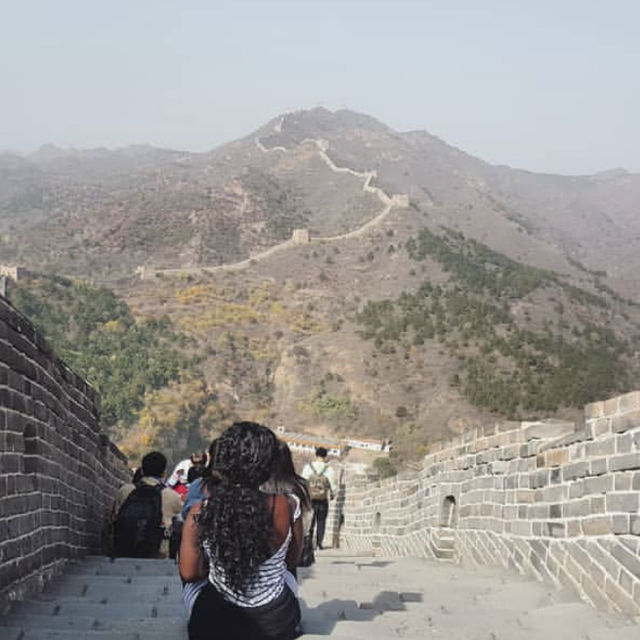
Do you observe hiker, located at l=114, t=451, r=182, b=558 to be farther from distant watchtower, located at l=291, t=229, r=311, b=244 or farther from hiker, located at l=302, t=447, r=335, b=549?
distant watchtower, located at l=291, t=229, r=311, b=244

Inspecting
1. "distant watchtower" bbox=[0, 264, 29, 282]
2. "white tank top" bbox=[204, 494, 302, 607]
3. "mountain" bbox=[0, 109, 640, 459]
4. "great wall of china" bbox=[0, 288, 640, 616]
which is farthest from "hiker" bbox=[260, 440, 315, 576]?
"distant watchtower" bbox=[0, 264, 29, 282]

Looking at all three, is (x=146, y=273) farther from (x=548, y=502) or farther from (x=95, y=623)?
(x=95, y=623)

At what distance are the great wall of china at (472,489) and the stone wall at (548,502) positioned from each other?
0.04 feet

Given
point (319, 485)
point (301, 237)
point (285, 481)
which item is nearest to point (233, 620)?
point (285, 481)

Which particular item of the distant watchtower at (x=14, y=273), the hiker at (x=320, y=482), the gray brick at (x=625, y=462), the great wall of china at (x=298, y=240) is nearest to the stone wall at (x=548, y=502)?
the gray brick at (x=625, y=462)

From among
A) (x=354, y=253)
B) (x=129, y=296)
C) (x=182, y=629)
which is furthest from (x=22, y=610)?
(x=354, y=253)

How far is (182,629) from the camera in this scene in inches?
199

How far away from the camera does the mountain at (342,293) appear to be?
154 ft

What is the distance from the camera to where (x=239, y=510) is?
4438mm

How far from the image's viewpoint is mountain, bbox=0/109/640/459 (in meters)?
47.0

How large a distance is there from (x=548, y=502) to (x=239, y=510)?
3.34m

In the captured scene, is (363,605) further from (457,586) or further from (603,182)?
(603,182)

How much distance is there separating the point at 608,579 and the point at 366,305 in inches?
2038

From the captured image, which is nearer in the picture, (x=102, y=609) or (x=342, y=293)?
(x=102, y=609)
